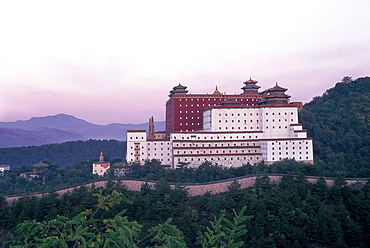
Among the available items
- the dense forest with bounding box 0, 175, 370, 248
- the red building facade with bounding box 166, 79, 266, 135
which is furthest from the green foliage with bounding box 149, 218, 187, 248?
the red building facade with bounding box 166, 79, 266, 135

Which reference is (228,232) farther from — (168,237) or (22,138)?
(22,138)

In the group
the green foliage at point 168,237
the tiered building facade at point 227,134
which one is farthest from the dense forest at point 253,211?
the green foliage at point 168,237

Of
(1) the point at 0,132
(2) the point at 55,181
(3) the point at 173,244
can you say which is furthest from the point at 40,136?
(3) the point at 173,244

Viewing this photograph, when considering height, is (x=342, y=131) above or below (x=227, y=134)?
above

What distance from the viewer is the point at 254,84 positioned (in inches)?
1773

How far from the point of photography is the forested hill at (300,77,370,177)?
3781 centimetres

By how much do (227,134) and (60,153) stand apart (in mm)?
52514

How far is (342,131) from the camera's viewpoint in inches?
1666

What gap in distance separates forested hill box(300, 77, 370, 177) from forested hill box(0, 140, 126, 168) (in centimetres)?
4382

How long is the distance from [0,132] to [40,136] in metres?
19.1

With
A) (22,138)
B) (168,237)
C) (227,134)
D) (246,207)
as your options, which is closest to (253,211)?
(246,207)

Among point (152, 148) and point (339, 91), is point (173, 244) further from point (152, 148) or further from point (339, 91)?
point (339, 91)

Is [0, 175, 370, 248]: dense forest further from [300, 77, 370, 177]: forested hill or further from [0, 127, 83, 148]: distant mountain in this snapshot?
[0, 127, 83, 148]: distant mountain

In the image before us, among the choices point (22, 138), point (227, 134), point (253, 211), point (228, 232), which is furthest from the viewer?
point (22, 138)
